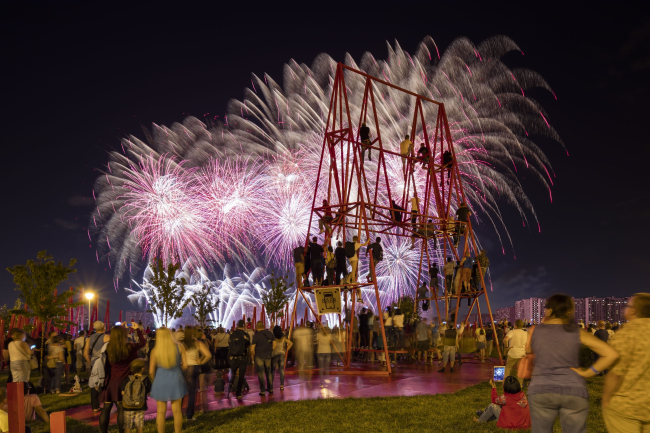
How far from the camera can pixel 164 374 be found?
8883 millimetres

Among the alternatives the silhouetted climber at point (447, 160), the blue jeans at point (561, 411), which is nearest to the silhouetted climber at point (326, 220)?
the silhouetted climber at point (447, 160)

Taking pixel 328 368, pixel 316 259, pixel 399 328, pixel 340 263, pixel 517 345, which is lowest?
pixel 328 368

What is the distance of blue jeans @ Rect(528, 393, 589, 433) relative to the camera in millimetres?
5059

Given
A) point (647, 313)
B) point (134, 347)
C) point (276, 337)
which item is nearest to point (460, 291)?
point (276, 337)

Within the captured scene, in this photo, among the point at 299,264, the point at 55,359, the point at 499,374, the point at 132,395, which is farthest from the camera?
the point at 299,264

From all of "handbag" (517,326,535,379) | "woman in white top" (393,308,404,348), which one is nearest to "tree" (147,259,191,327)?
"woman in white top" (393,308,404,348)

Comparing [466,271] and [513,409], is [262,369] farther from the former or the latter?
[466,271]

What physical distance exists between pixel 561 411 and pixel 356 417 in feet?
21.0

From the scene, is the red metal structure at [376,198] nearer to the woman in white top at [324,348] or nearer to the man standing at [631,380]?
the woman in white top at [324,348]

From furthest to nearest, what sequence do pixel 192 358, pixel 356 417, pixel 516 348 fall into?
pixel 516 348 → pixel 192 358 → pixel 356 417

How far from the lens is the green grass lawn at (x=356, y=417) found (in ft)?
32.9

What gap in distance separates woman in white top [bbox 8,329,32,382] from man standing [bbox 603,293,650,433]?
12036 millimetres

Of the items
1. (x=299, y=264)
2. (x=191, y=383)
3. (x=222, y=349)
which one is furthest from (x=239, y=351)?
(x=222, y=349)

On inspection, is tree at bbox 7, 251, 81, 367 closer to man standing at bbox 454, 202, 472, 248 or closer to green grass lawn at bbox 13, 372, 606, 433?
green grass lawn at bbox 13, 372, 606, 433
